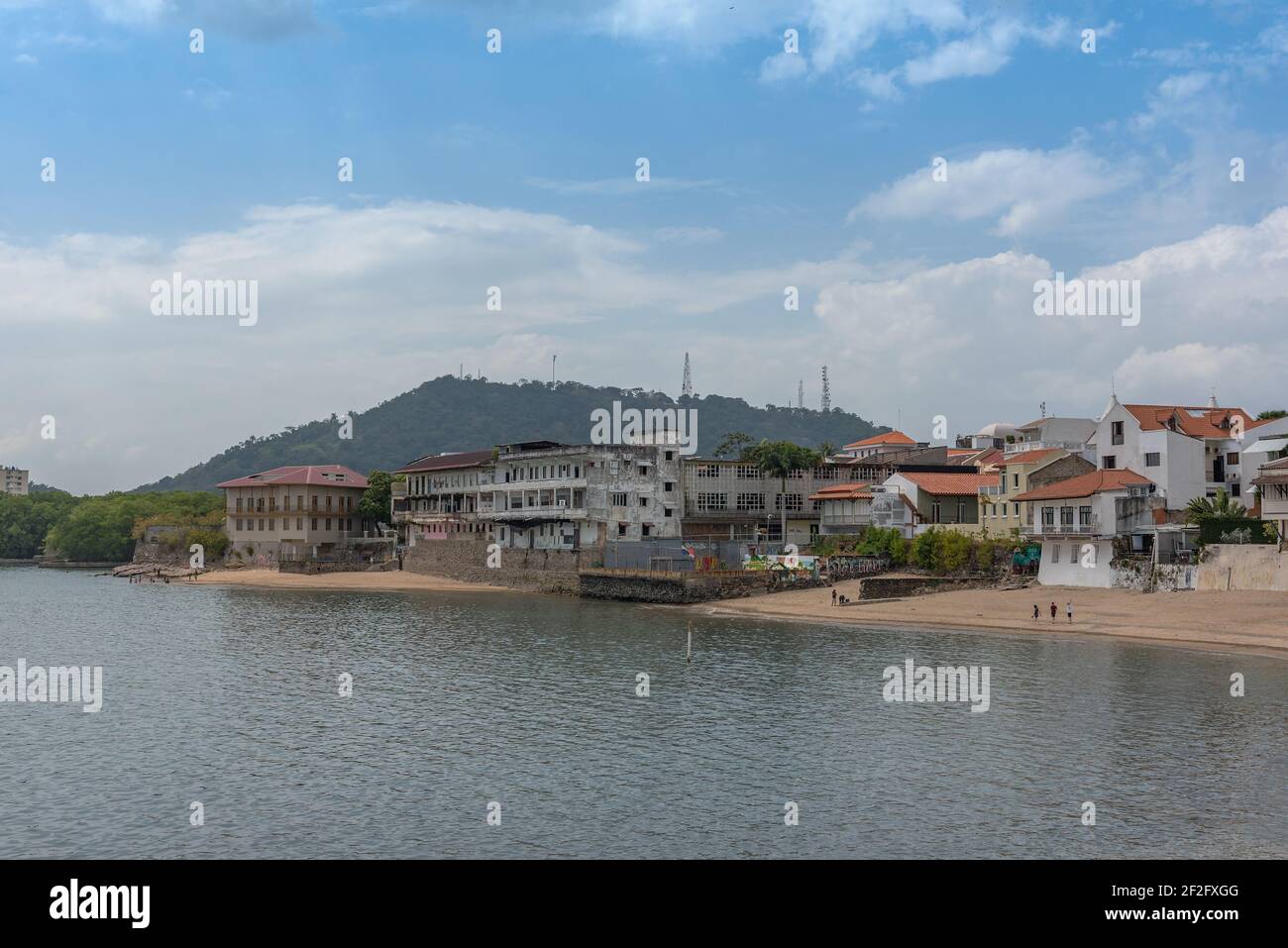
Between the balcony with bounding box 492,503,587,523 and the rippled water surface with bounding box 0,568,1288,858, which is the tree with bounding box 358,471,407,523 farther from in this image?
the rippled water surface with bounding box 0,568,1288,858

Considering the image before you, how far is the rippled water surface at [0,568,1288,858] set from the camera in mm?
27797

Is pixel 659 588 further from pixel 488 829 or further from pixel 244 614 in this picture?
pixel 488 829

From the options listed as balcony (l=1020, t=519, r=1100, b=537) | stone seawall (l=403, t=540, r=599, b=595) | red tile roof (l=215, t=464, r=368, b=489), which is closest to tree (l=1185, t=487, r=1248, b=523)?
balcony (l=1020, t=519, r=1100, b=537)

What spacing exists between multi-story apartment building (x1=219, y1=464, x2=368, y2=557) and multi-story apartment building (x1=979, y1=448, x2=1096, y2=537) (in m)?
88.3

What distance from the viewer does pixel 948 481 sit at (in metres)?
101

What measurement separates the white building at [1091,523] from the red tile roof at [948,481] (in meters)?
15.9

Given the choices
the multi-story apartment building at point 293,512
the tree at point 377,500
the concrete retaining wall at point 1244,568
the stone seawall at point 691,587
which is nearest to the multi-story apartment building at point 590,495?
the stone seawall at point 691,587

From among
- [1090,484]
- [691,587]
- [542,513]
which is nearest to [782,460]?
[691,587]

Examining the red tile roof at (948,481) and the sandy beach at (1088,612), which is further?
the red tile roof at (948,481)

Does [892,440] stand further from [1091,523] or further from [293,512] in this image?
[293,512]

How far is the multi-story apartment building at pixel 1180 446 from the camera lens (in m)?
81.1

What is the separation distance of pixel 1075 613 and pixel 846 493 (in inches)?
1563

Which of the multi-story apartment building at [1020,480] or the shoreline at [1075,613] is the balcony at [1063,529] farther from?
the shoreline at [1075,613]
